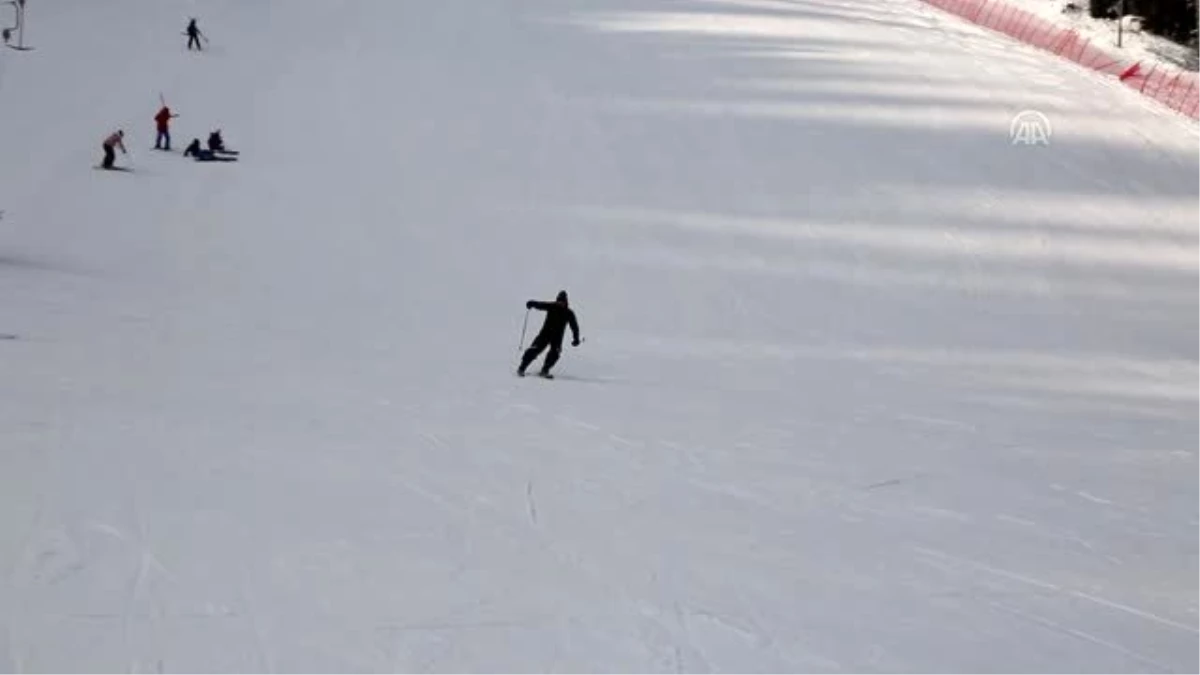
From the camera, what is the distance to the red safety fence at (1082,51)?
33.8 m

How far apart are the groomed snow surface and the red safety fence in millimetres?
1030

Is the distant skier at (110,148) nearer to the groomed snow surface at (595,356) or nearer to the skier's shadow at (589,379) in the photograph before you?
the groomed snow surface at (595,356)

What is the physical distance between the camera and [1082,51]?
38.7 meters

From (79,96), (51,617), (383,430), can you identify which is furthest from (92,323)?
(79,96)

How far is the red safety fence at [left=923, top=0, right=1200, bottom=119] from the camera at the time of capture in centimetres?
3378

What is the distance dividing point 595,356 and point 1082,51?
2674cm

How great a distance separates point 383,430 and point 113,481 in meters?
2.96

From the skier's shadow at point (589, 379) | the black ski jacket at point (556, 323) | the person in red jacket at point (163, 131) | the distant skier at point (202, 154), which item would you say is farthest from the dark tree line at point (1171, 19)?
the black ski jacket at point (556, 323)

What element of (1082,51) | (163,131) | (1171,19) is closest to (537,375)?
(163,131)

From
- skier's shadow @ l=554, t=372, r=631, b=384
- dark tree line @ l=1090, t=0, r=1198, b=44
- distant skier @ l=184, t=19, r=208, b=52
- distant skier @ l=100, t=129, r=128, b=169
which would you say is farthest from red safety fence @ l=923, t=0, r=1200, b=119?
distant skier @ l=100, t=129, r=128, b=169

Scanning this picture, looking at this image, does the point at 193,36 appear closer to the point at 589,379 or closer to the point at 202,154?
the point at 202,154

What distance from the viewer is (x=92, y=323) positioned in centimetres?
1480

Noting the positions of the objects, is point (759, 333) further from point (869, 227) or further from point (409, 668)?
point (409, 668)

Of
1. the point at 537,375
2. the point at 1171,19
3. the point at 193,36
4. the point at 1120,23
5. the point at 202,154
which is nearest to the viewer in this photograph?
the point at 537,375
